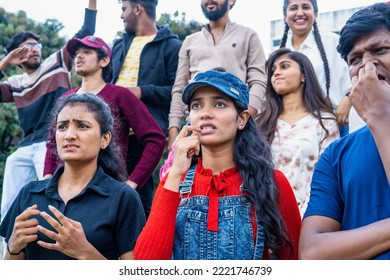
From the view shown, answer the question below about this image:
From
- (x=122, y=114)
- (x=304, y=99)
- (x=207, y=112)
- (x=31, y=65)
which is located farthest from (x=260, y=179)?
(x=31, y=65)

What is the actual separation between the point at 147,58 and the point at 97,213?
208cm

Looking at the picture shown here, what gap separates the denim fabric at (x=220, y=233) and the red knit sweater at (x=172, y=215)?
0.22 ft

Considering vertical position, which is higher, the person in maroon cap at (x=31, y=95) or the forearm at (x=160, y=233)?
the person in maroon cap at (x=31, y=95)

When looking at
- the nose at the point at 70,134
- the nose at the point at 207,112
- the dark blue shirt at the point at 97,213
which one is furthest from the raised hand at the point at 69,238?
the nose at the point at 207,112

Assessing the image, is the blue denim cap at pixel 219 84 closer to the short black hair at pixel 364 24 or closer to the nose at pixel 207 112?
the nose at pixel 207 112

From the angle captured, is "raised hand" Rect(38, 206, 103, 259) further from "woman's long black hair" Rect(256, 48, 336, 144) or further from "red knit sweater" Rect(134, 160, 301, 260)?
"woman's long black hair" Rect(256, 48, 336, 144)

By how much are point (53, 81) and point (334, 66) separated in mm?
2254

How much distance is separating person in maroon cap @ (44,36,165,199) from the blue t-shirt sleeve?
1734 mm

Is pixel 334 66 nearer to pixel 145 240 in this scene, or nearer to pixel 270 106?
pixel 270 106

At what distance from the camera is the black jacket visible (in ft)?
14.5

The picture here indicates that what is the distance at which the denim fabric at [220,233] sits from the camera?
96.0 inches

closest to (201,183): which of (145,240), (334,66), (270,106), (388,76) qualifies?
(145,240)

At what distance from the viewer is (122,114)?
391cm

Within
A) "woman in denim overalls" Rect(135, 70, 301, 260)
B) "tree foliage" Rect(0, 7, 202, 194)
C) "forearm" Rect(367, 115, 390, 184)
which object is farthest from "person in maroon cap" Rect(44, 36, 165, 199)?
"tree foliage" Rect(0, 7, 202, 194)
